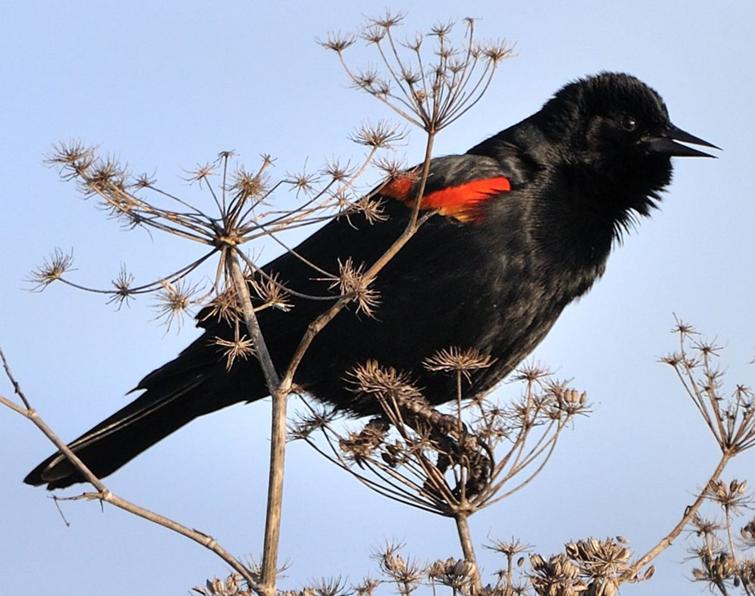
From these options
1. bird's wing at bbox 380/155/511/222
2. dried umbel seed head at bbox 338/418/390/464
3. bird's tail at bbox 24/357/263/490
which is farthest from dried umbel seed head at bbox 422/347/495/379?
bird's tail at bbox 24/357/263/490

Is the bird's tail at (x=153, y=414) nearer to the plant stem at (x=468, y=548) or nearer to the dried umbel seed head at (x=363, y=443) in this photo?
the dried umbel seed head at (x=363, y=443)

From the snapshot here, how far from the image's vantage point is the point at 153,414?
5680 millimetres

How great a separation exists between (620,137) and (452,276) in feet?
4.55

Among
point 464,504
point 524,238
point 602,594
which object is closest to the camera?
point 602,594

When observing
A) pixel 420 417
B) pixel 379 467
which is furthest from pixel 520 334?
pixel 379 467

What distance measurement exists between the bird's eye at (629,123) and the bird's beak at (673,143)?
0.11m

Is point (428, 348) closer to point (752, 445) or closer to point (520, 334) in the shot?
point (520, 334)

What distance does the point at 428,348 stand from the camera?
5.18m

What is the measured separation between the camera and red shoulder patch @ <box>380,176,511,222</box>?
5277mm

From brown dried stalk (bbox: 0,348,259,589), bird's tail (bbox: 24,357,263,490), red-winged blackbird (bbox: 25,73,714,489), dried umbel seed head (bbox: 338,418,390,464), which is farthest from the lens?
bird's tail (bbox: 24,357,263,490)

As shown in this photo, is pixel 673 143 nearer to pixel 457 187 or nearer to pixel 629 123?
pixel 629 123

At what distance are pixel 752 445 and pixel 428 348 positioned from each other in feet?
4.93

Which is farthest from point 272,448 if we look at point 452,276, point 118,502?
point 452,276

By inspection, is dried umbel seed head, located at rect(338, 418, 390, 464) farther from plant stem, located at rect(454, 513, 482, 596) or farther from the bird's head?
the bird's head
